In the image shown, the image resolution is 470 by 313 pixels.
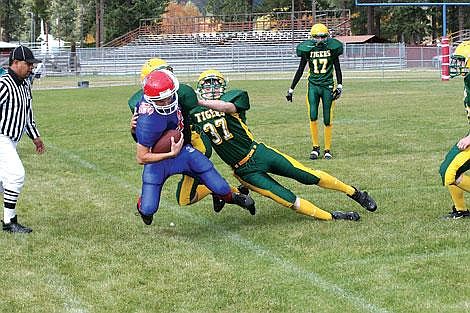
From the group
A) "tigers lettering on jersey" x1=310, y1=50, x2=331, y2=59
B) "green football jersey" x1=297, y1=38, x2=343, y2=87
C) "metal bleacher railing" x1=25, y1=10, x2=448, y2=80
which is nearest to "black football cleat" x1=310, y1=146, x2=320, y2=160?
"green football jersey" x1=297, y1=38, x2=343, y2=87

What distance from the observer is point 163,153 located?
6.00 metres

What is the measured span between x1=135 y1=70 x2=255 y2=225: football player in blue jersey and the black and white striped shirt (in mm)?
1167

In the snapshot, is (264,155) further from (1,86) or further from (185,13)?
(185,13)

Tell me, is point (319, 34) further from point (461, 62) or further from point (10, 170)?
point (10, 170)

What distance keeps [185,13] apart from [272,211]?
95216 millimetres

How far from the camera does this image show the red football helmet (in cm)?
574

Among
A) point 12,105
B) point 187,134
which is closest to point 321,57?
point 187,134

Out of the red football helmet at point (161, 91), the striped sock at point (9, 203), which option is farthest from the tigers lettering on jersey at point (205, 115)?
the striped sock at point (9, 203)

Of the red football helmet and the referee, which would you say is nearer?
the red football helmet

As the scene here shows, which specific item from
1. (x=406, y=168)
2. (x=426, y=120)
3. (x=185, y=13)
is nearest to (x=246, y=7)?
(x=185, y=13)

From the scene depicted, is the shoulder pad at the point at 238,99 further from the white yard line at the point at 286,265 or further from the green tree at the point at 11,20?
the green tree at the point at 11,20

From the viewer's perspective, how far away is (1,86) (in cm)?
644

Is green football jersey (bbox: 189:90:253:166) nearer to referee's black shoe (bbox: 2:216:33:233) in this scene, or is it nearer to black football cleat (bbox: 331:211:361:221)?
black football cleat (bbox: 331:211:361:221)

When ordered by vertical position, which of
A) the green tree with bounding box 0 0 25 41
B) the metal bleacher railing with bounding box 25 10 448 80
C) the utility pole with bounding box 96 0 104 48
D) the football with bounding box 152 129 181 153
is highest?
the green tree with bounding box 0 0 25 41
